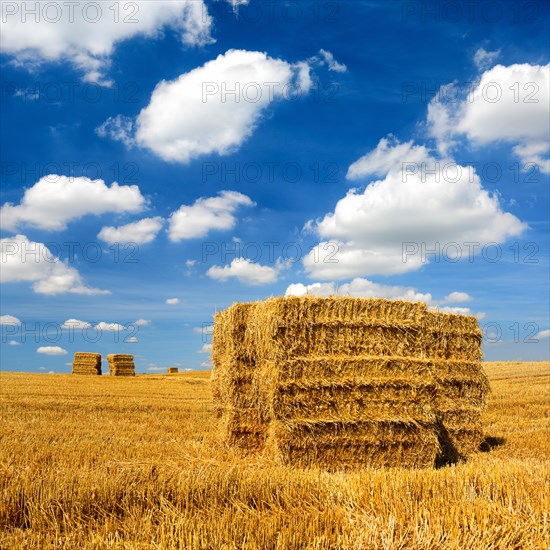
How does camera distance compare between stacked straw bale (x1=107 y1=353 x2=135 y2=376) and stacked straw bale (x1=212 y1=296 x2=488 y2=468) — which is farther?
stacked straw bale (x1=107 y1=353 x2=135 y2=376)

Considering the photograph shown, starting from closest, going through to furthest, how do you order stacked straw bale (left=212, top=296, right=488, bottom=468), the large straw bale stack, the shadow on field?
stacked straw bale (left=212, top=296, right=488, bottom=468), the large straw bale stack, the shadow on field

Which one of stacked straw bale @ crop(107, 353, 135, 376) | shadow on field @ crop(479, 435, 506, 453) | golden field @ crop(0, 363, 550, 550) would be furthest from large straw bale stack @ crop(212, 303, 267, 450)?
stacked straw bale @ crop(107, 353, 135, 376)

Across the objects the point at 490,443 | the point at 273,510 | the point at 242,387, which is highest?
the point at 242,387

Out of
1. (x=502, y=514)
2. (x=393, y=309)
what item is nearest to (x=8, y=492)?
(x=502, y=514)

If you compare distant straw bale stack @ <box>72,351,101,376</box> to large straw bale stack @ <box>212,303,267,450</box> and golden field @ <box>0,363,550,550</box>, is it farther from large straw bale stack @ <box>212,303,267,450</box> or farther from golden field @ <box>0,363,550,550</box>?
golden field @ <box>0,363,550,550</box>

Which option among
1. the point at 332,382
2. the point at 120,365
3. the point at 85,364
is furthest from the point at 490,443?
the point at 85,364

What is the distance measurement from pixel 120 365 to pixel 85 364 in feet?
10.2

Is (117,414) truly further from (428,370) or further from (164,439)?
(428,370)

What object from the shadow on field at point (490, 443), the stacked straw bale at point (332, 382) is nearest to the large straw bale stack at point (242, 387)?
the stacked straw bale at point (332, 382)

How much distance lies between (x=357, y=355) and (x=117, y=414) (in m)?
7.85

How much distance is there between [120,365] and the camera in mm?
37156

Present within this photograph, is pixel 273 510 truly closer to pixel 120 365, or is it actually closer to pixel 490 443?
pixel 490 443

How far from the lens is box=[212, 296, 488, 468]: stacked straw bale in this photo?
28.6 ft

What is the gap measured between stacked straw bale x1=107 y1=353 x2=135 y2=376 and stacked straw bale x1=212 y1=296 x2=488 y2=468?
28.8 meters
